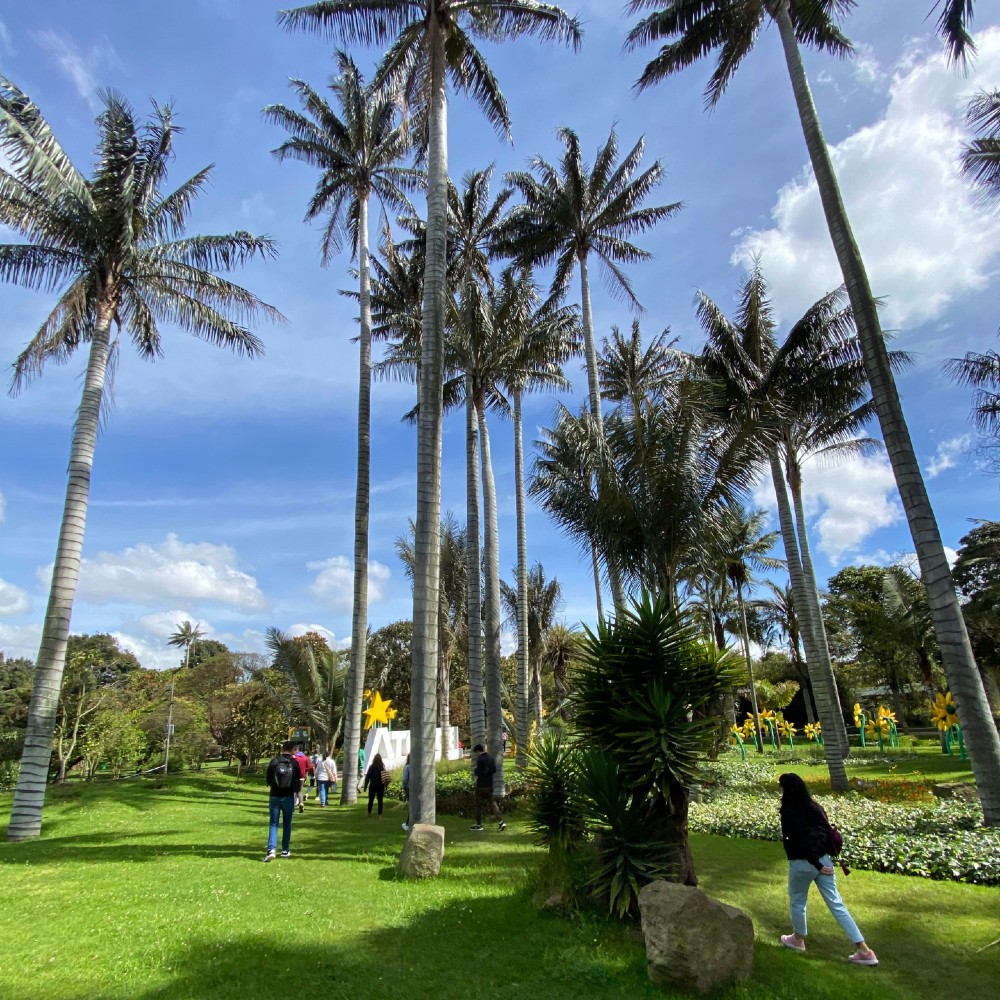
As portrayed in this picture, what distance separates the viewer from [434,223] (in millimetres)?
11773

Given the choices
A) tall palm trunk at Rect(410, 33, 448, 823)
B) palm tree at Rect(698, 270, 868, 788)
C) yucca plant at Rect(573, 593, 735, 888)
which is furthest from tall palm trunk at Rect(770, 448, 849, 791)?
tall palm trunk at Rect(410, 33, 448, 823)

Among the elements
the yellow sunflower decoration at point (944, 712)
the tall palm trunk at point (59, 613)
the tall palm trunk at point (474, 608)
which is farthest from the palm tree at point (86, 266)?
the yellow sunflower decoration at point (944, 712)

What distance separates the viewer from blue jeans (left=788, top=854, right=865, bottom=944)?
5.55 m

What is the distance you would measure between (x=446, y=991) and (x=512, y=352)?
49.1 feet

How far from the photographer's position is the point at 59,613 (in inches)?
476

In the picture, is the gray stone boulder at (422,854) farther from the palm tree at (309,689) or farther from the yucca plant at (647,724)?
the palm tree at (309,689)

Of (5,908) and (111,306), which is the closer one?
(5,908)

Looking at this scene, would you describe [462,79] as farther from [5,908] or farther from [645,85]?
[5,908]

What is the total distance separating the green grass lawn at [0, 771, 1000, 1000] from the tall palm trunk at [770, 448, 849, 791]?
6643mm

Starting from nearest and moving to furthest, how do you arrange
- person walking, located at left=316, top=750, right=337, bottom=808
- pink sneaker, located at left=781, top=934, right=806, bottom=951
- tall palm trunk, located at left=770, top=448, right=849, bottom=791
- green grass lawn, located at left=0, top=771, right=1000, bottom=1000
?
green grass lawn, located at left=0, top=771, right=1000, bottom=1000 → pink sneaker, located at left=781, top=934, right=806, bottom=951 → tall palm trunk, located at left=770, top=448, right=849, bottom=791 → person walking, located at left=316, top=750, right=337, bottom=808

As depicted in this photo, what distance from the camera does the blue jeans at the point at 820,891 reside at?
555 cm

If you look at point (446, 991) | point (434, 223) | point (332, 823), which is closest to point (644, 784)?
point (446, 991)

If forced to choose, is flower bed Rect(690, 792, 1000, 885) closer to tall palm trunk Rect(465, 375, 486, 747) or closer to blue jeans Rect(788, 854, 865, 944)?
blue jeans Rect(788, 854, 865, 944)

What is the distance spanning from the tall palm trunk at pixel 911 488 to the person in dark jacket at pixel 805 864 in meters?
4.45
